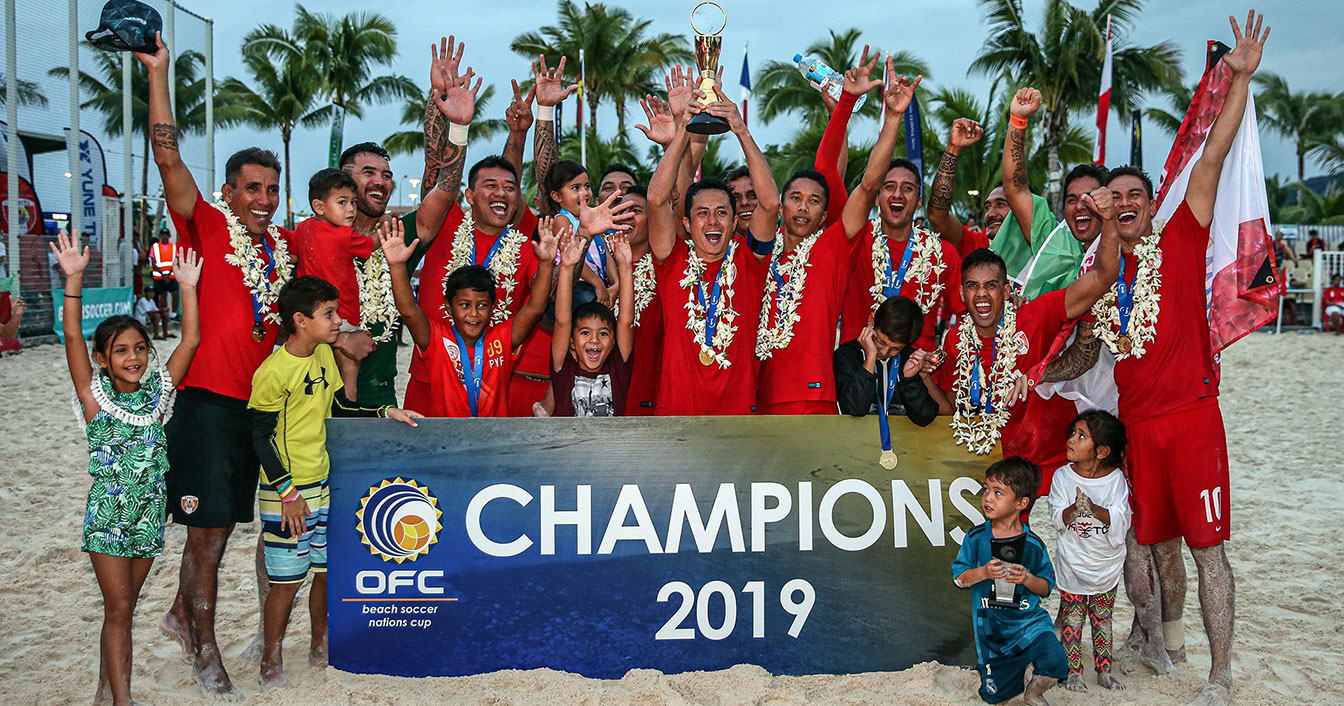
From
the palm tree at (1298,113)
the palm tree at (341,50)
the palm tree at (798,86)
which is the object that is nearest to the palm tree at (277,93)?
the palm tree at (341,50)

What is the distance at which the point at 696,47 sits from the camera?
489cm

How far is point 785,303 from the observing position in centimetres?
488

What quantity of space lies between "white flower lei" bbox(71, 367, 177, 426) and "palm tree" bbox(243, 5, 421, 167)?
36.8 m

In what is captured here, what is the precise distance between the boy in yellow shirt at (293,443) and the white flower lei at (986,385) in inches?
99.6

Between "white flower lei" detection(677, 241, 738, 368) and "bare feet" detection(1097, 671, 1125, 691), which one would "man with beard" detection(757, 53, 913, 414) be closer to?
"white flower lei" detection(677, 241, 738, 368)

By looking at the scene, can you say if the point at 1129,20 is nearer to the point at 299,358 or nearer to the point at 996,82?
the point at 996,82

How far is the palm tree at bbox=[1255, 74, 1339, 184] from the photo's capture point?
51.9 m

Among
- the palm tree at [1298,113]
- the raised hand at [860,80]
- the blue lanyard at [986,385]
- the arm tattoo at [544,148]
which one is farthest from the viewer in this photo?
the palm tree at [1298,113]

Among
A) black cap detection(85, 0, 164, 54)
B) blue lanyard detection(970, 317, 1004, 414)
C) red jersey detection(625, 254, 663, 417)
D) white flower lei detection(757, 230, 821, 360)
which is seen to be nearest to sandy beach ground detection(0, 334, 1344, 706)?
blue lanyard detection(970, 317, 1004, 414)

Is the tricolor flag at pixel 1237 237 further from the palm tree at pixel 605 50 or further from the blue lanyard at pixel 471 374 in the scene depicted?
the palm tree at pixel 605 50

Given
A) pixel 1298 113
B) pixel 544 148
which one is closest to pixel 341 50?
pixel 544 148

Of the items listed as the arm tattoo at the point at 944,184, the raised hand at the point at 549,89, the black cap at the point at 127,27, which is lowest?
the arm tattoo at the point at 944,184

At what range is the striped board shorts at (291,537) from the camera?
13.9ft

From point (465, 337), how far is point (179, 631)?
77.2 inches
